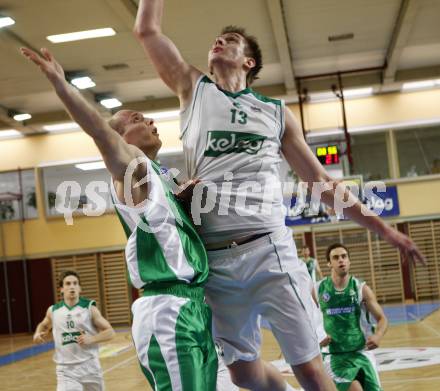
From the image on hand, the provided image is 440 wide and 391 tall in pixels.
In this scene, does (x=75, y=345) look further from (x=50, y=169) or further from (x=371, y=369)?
(x=50, y=169)

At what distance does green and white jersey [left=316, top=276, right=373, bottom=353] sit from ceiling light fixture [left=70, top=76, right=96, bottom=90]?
11332mm

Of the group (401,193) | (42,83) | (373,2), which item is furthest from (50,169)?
(373,2)

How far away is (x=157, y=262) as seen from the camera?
338 centimetres

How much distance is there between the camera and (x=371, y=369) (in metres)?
6.52

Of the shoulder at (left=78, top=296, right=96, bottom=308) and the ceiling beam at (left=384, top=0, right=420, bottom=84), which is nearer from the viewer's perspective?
the shoulder at (left=78, top=296, right=96, bottom=308)

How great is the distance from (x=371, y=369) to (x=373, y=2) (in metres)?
9.36

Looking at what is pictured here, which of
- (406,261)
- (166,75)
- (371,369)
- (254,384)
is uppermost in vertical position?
(166,75)

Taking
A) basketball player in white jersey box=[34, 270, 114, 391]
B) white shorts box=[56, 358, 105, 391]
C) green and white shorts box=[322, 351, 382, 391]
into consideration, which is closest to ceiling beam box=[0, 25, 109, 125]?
basketball player in white jersey box=[34, 270, 114, 391]

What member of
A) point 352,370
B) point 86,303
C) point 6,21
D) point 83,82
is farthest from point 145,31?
point 83,82

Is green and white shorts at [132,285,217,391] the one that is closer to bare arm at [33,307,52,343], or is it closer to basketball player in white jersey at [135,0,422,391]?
basketball player in white jersey at [135,0,422,391]

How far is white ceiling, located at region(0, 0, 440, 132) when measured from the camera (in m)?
13.4

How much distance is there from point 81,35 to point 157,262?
11692 millimetres

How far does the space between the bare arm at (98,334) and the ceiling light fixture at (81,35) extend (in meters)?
7.29

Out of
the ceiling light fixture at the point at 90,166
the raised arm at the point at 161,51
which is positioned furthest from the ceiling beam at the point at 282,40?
the raised arm at the point at 161,51
